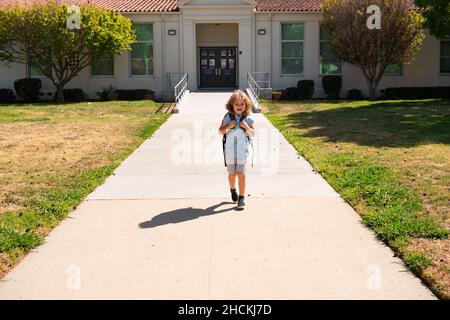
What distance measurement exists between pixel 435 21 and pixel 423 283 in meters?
21.6

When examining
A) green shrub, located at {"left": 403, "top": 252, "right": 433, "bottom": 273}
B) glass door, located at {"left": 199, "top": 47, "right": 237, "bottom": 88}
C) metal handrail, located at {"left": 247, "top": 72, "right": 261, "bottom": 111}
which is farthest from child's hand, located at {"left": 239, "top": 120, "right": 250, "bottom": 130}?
glass door, located at {"left": 199, "top": 47, "right": 237, "bottom": 88}

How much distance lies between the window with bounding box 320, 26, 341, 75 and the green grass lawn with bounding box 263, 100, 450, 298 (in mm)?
9201

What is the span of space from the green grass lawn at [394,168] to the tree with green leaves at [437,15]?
470 centimetres

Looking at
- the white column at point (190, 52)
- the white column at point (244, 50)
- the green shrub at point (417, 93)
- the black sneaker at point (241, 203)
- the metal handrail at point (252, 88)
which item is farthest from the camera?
the green shrub at point (417, 93)

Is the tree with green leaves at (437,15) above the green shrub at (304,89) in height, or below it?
above

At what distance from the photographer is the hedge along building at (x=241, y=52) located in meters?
28.8

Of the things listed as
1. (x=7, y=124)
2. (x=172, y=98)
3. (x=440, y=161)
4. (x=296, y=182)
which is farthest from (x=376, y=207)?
(x=172, y=98)

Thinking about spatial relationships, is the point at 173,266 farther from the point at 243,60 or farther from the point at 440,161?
the point at 243,60

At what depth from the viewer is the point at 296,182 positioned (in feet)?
29.2

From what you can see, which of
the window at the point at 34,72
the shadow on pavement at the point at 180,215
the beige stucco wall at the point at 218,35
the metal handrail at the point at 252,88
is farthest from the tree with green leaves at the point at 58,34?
the shadow on pavement at the point at 180,215

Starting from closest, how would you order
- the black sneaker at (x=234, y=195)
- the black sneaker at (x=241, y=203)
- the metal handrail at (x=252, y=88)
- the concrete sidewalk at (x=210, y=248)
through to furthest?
the concrete sidewalk at (x=210, y=248) < the black sneaker at (x=241, y=203) < the black sneaker at (x=234, y=195) < the metal handrail at (x=252, y=88)

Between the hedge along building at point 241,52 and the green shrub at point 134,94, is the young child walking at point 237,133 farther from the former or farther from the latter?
the hedge along building at point 241,52

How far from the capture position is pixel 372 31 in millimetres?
25922

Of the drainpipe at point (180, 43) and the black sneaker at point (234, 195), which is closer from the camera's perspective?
the black sneaker at point (234, 195)
